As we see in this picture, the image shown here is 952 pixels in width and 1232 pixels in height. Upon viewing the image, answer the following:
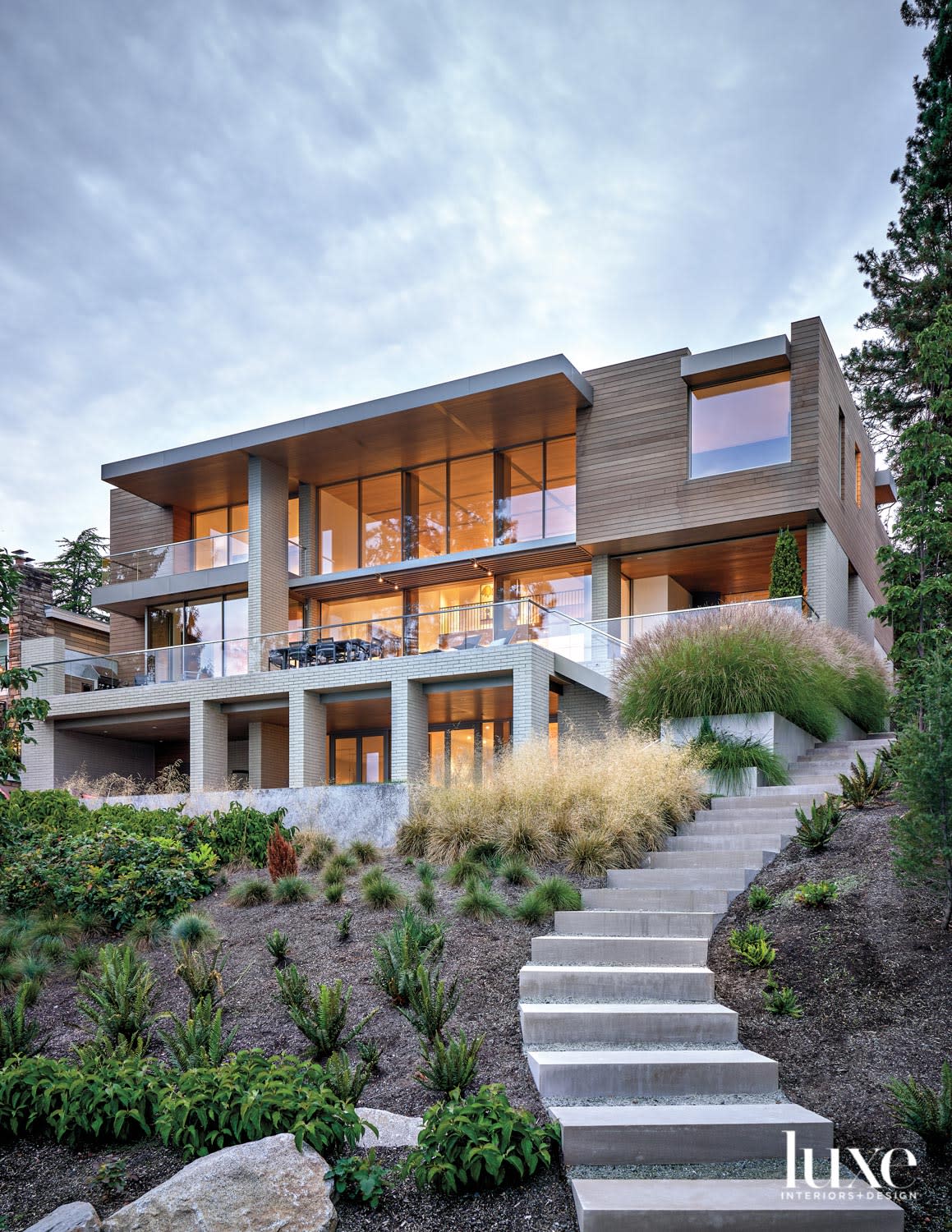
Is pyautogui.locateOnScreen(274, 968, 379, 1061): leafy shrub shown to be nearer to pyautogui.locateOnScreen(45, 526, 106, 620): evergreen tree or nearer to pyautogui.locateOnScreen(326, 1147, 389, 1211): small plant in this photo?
pyautogui.locateOnScreen(326, 1147, 389, 1211): small plant

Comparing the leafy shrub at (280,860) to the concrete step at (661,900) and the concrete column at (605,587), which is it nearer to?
the concrete step at (661,900)

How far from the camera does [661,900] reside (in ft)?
23.7

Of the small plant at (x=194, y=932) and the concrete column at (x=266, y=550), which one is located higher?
the concrete column at (x=266, y=550)

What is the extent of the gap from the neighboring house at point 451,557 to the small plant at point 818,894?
27.0ft

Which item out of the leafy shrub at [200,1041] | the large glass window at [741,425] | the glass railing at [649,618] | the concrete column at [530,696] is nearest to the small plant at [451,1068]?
the leafy shrub at [200,1041]

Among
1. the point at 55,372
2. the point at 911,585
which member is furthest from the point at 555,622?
the point at 55,372

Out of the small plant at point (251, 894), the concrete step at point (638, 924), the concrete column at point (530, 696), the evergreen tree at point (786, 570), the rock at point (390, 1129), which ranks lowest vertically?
the rock at point (390, 1129)

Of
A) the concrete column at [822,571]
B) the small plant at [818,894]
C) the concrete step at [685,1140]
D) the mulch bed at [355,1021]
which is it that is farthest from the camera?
the concrete column at [822,571]

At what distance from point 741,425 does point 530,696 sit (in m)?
7.19

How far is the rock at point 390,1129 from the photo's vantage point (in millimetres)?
4230

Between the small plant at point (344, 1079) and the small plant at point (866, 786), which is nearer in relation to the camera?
the small plant at point (344, 1079)

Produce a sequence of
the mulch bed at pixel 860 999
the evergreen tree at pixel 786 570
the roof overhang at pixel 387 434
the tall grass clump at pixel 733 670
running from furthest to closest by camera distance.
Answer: the roof overhang at pixel 387 434 < the evergreen tree at pixel 786 570 < the tall grass clump at pixel 733 670 < the mulch bed at pixel 860 999

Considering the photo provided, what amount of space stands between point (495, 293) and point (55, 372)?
9575 mm

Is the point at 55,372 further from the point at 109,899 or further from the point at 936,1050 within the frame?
the point at 936,1050
